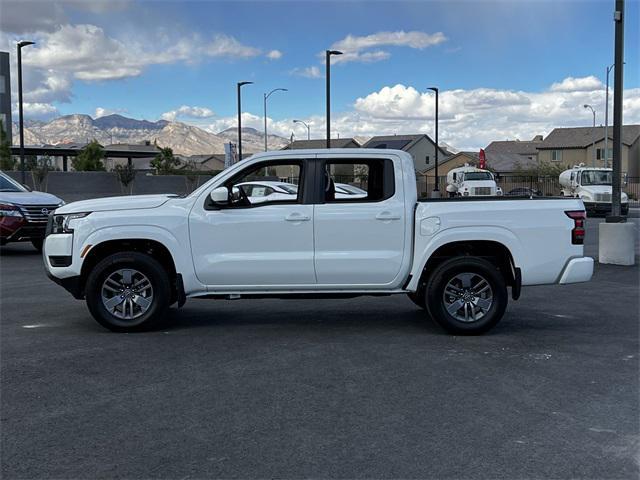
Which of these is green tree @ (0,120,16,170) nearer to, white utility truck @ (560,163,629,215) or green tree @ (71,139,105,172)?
green tree @ (71,139,105,172)

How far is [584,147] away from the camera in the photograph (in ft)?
262

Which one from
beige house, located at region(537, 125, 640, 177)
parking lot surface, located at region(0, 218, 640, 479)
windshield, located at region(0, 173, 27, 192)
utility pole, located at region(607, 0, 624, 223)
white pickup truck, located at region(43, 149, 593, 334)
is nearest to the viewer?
parking lot surface, located at region(0, 218, 640, 479)

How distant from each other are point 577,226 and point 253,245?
350cm

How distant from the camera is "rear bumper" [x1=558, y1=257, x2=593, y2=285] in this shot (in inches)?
307

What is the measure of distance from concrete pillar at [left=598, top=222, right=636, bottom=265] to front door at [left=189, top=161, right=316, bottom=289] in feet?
26.6

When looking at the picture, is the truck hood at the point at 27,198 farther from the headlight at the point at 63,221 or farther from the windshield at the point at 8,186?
the headlight at the point at 63,221

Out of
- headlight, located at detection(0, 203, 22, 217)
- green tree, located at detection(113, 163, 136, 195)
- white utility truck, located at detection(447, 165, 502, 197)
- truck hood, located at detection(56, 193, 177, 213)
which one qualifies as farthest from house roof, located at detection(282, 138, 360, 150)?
truck hood, located at detection(56, 193, 177, 213)

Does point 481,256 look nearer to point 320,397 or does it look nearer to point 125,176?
point 320,397

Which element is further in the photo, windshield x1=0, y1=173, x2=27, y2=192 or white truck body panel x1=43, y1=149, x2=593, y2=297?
windshield x1=0, y1=173, x2=27, y2=192

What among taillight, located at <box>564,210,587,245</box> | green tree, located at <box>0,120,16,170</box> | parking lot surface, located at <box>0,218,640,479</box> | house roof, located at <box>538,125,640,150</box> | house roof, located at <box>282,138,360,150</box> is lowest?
parking lot surface, located at <box>0,218,640,479</box>

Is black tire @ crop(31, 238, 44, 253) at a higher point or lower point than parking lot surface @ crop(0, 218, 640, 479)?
higher

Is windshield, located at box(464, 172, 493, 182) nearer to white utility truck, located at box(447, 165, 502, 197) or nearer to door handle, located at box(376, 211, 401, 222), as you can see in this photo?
white utility truck, located at box(447, 165, 502, 197)

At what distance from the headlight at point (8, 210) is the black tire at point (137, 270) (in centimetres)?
846

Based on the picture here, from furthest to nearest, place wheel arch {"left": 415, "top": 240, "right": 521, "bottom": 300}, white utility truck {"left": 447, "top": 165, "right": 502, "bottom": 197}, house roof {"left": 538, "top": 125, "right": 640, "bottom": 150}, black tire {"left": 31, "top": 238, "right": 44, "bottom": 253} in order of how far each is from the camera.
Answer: house roof {"left": 538, "top": 125, "right": 640, "bottom": 150} < white utility truck {"left": 447, "top": 165, "right": 502, "bottom": 197} < black tire {"left": 31, "top": 238, "right": 44, "bottom": 253} < wheel arch {"left": 415, "top": 240, "right": 521, "bottom": 300}
